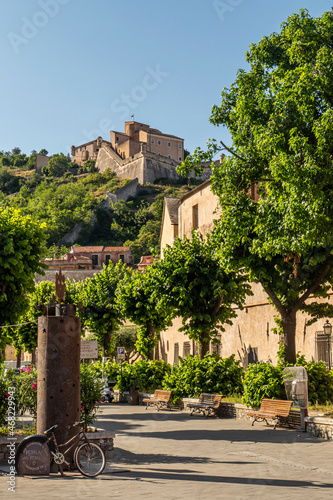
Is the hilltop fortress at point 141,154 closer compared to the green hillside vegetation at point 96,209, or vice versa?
the green hillside vegetation at point 96,209

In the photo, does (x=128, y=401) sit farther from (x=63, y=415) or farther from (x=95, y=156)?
(x=95, y=156)

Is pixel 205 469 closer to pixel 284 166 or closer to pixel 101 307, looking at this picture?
pixel 284 166

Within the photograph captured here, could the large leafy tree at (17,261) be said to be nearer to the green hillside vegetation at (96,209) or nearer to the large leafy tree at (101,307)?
the large leafy tree at (101,307)

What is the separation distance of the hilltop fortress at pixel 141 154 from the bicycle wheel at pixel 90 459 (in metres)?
128

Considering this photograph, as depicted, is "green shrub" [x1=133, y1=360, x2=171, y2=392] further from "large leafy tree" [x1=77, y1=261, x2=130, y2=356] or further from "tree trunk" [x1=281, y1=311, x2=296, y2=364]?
"tree trunk" [x1=281, y1=311, x2=296, y2=364]

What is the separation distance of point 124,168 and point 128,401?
118672mm

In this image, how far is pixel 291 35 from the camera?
16.3m

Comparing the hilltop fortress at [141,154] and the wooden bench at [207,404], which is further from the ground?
the hilltop fortress at [141,154]

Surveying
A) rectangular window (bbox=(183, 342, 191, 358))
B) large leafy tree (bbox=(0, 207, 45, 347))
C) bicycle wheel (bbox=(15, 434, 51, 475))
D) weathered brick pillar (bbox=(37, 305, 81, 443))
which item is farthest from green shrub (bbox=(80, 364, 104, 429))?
rectangular window (bbox=(183, 342, 191, 358))

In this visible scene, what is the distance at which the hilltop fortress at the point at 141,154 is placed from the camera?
5428 inches

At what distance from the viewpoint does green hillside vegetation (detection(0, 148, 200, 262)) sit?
121 meters

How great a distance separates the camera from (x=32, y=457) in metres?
9.24

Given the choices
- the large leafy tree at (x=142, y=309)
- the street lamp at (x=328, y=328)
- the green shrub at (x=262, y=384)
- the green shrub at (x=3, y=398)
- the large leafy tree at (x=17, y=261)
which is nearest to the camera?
the green shrub at (x=3, y=398)

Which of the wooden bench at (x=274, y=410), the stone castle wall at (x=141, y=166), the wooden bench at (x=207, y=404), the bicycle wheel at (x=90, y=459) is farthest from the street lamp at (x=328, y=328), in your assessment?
the stone castle wall at (x=141, y=166)
